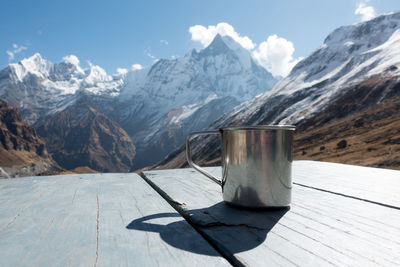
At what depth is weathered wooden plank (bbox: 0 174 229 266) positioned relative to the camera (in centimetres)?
74

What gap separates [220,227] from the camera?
0.98 meters

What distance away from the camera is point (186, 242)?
848mm

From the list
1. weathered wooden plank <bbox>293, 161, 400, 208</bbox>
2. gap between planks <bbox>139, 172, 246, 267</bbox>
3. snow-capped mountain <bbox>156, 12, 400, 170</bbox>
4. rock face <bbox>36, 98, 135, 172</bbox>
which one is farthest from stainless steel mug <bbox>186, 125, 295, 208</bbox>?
rock face <bbox>36, 98, 135, 172</bbox>

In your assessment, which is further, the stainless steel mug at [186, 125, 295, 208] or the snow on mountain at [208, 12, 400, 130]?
the snow on mountain at [208, 12, 400, 130]

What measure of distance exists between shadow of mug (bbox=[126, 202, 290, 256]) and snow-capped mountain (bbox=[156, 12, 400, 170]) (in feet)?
152

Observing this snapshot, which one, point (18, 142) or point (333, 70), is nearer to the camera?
point (333, 70)

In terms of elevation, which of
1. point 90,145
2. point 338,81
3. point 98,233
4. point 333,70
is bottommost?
point 90,145

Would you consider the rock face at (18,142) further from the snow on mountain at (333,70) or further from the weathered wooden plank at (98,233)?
the weathered wooden plank at (98,233)

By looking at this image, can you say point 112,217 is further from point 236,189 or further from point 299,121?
point 299,121

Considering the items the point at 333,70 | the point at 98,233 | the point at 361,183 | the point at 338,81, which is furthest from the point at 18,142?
the point at 361,183

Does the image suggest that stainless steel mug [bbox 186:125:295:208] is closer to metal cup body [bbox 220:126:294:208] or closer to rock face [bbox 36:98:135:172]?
metal cup body [bbox 220:126:294:208]

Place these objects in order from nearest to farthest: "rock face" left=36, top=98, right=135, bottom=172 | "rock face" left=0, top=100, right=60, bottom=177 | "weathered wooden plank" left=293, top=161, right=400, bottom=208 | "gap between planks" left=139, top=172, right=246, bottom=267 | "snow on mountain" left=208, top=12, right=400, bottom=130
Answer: "gap between planks" left=139, top=172, right=246, bottom=267 < "weathered wooden plank" left=293, top=161, right=400, bottom=208 < "snow on mountain" left=208, top=12, right=400, bottom=130 < "rock face" left=0, top=100, right=60, bottom=177 < "rock face" left=36, top=98, right=135, bottom=172

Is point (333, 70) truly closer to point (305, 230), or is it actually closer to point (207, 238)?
point (305, 230)

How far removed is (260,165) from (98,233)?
674mm
